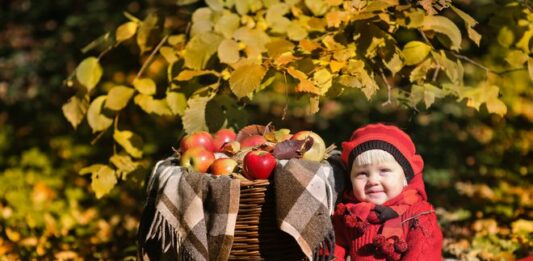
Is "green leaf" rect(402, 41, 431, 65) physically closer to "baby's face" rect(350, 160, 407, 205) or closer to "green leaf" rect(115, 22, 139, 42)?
"baby's face" rect(350, 160, 407, 205)

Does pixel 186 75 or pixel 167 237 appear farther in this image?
pixel 186 75

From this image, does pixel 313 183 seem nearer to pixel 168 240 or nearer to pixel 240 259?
pixel 240 259

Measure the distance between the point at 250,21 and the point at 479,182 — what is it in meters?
2.67

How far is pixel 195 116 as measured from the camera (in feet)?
12.4

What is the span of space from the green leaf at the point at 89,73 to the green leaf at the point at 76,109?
0.10m

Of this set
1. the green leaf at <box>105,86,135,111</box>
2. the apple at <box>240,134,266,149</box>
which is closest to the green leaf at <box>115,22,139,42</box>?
the green leaf at <box>105,86,135,111</box>

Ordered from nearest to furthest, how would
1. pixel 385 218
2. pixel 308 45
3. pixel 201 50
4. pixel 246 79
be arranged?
pixel 385 218, pixel 246 79, pixel 308 45, pixel 201 50

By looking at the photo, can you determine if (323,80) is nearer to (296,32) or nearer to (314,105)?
(314,105)

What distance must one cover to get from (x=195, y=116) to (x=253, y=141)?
1.46 ft

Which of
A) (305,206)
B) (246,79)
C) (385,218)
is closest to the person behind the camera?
(305,206)

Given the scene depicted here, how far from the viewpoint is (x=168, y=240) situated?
126 inches

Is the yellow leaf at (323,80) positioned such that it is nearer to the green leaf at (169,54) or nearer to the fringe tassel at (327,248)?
the fringe tassel at (327,248)

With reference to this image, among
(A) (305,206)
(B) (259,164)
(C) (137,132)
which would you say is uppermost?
(B) (259,164)

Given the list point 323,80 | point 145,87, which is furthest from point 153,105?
point 323,80
